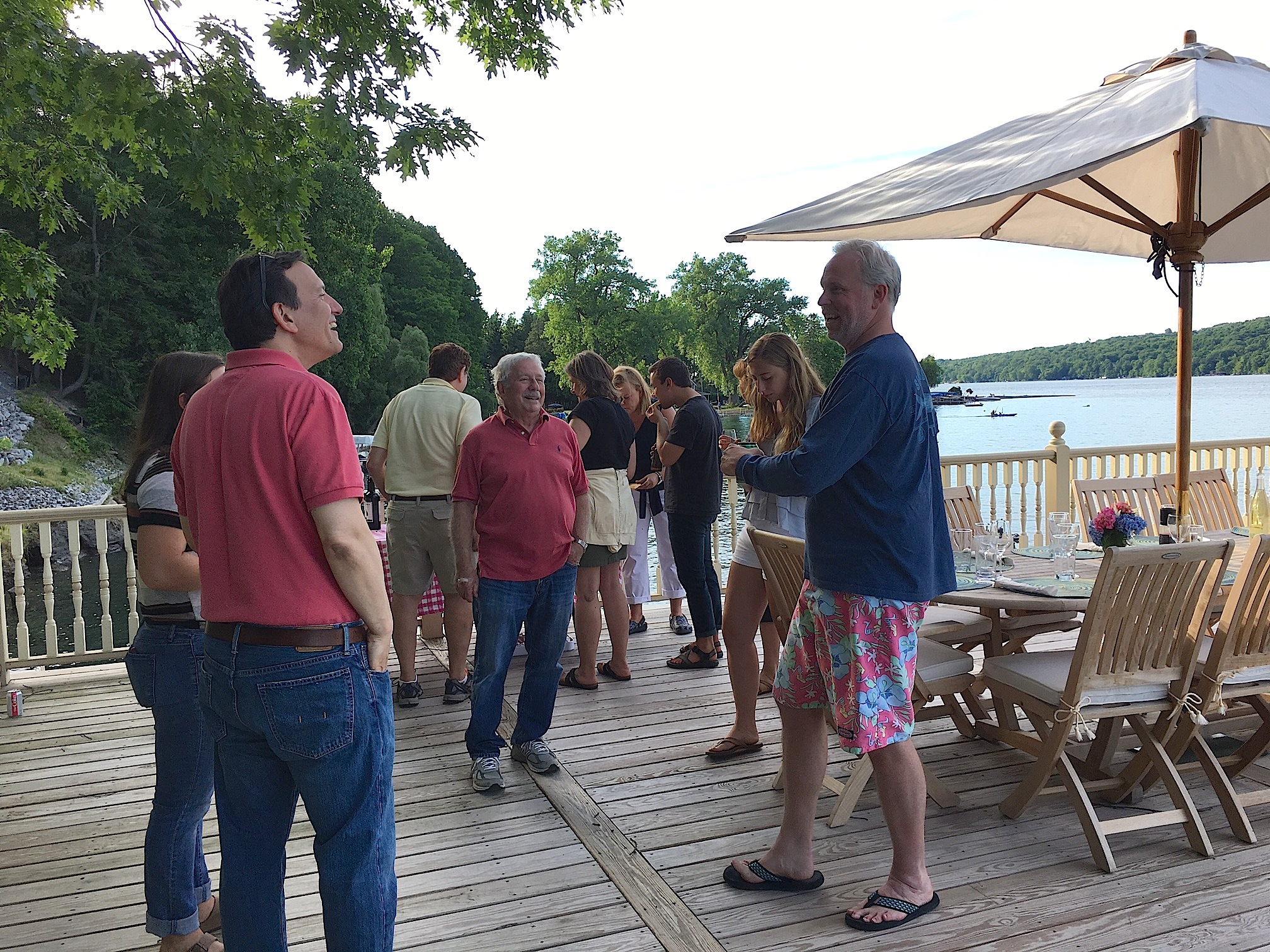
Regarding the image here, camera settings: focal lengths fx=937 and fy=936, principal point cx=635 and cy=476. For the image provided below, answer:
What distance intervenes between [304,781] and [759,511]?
8.05 feet

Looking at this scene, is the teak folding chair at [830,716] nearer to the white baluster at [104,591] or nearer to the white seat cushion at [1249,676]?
the white seat cushion at [1249,676]

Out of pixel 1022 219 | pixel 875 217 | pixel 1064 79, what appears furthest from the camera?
pixel 1064 79

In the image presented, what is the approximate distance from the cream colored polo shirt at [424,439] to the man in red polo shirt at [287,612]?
9.35 feet

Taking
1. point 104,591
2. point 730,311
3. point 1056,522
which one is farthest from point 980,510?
point 730,311

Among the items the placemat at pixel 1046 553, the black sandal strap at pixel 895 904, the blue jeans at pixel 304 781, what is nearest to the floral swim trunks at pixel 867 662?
the black sandal strap at pixel 895 904

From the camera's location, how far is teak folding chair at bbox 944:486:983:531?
4.94m

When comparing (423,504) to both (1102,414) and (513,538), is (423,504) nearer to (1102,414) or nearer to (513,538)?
(513,538)

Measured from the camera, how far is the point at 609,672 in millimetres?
5160

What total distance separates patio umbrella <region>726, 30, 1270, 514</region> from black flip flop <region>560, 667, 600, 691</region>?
2453mm

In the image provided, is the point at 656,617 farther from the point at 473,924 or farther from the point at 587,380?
the point at 473,924

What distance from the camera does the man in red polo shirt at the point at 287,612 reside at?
5.64 ft

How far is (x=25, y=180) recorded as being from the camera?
225 inches

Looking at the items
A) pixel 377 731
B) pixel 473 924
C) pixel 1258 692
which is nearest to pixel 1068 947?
pixel 1258 692

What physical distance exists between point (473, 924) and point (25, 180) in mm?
5407
